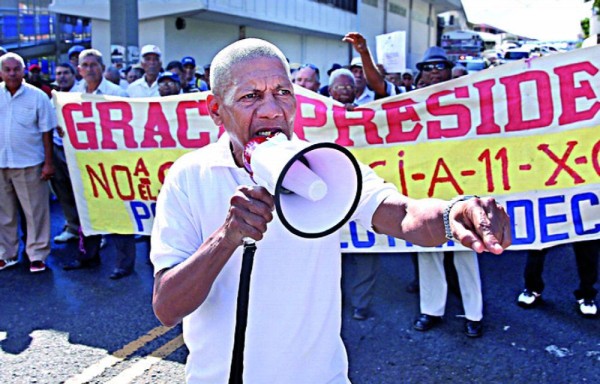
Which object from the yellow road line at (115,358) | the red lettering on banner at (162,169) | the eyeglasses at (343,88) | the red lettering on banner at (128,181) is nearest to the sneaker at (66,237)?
the red lettering on banner at (128,181)

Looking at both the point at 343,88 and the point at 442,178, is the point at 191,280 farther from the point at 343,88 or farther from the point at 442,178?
the point at 343,88

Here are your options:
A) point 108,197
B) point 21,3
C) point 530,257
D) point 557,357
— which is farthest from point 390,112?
point 21,3

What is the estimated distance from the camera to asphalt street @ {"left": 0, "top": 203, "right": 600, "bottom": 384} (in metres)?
3.94

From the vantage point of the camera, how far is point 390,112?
15.3 feet

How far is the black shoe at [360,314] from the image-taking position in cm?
479

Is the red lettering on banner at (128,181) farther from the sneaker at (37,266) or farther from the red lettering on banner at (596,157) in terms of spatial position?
the red lettering on banner at (596,157)

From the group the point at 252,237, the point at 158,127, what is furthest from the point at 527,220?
the point at 252,237

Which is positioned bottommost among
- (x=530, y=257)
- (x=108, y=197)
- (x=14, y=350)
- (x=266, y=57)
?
(x=14, y=350)

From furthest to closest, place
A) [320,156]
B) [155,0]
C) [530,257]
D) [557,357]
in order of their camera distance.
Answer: [155,0] → [530,257] → [557,357] → [320,156]

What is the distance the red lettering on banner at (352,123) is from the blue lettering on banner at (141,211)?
1694 millimetres

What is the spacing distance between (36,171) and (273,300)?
506 cm

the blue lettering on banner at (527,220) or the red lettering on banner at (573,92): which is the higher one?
the red lettering on banner at (573,92)

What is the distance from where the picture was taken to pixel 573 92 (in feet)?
14.2

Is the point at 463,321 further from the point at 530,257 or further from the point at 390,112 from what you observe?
the point at 390,112
